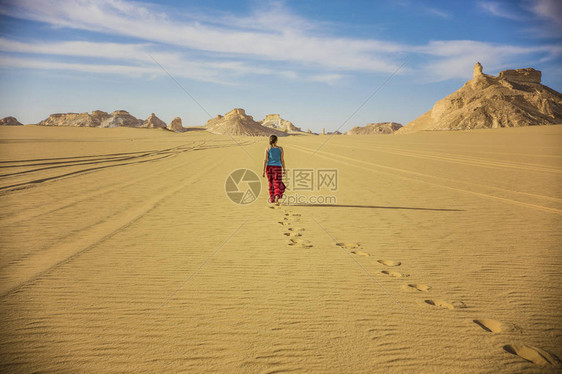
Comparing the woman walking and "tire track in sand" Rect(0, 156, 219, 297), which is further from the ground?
the woman walking

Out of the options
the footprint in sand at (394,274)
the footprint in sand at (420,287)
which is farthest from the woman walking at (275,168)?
the footprint in sand at (420,287)

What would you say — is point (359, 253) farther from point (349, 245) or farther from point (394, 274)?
point (394, 274)

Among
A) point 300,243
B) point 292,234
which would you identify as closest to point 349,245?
point 300,243

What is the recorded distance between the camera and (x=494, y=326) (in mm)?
2805

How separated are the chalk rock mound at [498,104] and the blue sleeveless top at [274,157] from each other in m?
92.7

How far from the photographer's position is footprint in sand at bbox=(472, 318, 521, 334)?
108 inches

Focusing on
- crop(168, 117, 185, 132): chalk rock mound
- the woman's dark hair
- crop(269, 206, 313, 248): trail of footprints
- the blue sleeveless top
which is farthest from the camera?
crop(168, 117, 185, 132): chalk rock mound

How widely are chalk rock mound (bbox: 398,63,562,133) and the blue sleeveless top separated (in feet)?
304

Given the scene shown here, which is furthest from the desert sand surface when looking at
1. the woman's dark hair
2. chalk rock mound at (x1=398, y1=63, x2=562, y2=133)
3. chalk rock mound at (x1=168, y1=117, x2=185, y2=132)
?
chalk rock mound at (x1=168, y1=117, x2=185, y2=132)

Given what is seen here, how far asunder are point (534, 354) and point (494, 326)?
377 mm

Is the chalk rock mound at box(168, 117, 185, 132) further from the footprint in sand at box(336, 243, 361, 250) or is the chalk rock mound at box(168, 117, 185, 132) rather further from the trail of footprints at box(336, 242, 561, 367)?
the trail of footprints at box(336, 242, 561, 367)

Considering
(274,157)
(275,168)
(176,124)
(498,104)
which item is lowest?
(275,168)

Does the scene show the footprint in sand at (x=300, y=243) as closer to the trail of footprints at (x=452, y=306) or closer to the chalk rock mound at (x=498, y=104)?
the trail of footprints at (x=452, y=306)

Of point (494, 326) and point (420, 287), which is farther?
point (420, 287)
